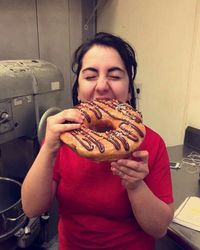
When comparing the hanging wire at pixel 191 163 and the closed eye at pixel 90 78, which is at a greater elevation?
the closed eye at pixel 90 78

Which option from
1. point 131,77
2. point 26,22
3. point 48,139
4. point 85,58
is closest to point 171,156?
point 131,77

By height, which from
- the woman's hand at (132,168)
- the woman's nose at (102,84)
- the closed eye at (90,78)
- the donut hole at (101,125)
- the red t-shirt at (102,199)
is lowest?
the red t-shirt at (102,199)

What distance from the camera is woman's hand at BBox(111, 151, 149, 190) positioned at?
Answer: 0.69m

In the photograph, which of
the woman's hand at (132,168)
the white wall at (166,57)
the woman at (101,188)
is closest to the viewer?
the woman's hand at (132,168)

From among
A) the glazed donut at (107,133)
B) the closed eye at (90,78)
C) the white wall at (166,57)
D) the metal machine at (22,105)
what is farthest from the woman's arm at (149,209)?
the white wall at (166,57)

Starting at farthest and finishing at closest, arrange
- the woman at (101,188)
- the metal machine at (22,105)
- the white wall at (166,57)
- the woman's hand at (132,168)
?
the white wall at (166,57) < the metal machine at (22,105) < the woman at (101,188) < the woman's hand at (132,168)

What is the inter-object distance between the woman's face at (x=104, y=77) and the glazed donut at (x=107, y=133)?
4 cm

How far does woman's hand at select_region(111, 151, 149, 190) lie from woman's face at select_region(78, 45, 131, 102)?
253mm

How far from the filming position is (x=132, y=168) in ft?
2.30

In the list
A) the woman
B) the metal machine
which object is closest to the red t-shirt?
the woman

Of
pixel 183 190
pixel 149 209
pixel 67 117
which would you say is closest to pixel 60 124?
pixel 67 117

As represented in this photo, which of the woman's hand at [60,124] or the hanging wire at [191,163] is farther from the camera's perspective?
the hanging wire at [191,163]

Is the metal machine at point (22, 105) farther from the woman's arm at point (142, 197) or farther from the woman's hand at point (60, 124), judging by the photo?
the woman's arm at point (142, 197)

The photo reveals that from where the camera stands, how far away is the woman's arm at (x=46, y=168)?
0.74 metres
